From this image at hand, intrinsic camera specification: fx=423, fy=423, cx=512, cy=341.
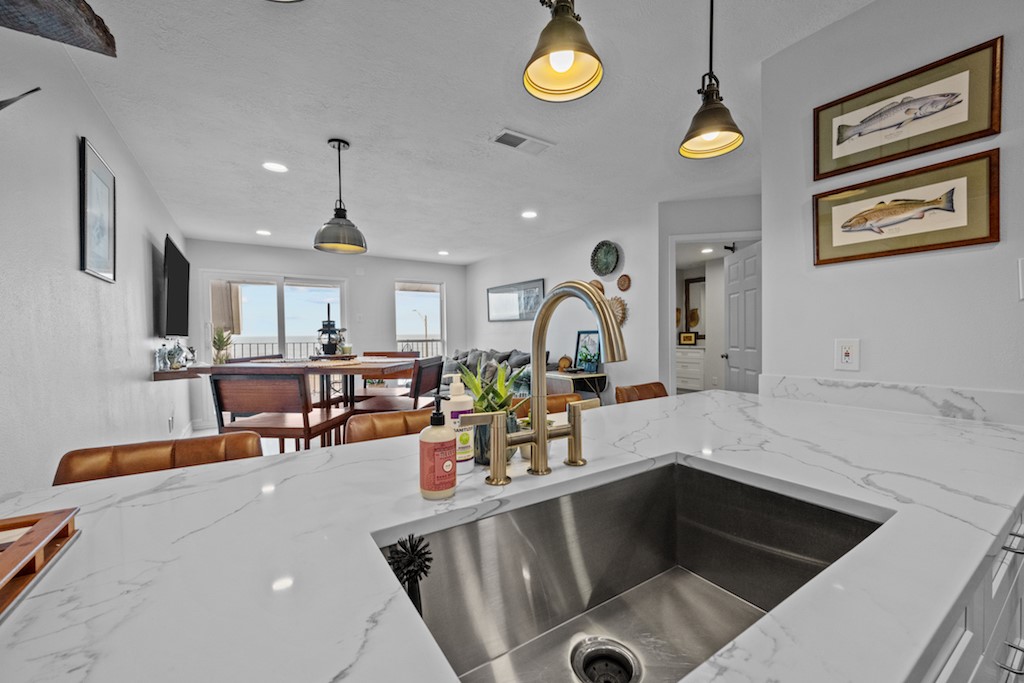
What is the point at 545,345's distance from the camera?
851 mm

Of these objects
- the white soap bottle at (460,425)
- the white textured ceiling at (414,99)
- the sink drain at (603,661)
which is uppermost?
the white textured ceiling at (414,99)

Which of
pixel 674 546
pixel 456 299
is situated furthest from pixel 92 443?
pixel 456 299

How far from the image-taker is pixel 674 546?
0.99 meters

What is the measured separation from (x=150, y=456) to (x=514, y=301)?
544cm

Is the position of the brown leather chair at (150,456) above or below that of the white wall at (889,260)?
below

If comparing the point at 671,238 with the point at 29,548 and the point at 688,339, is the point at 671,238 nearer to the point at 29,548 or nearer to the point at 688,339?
the point at 688,339

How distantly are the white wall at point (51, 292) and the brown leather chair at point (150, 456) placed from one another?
20.2 inches

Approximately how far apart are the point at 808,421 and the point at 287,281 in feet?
20.9

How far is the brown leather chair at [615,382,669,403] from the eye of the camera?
1936 mm

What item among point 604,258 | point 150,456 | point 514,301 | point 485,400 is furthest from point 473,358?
point 485,400

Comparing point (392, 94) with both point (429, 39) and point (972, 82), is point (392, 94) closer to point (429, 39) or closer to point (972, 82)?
point (429, 39)

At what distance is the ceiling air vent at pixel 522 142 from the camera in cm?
271

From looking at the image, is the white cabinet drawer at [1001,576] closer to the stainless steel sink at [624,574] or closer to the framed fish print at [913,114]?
the stainless steel sink at [624,574]

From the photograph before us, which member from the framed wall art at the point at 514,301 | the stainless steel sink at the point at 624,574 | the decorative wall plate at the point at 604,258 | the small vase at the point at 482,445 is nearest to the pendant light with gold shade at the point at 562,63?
the small vase at the point at 482,445
